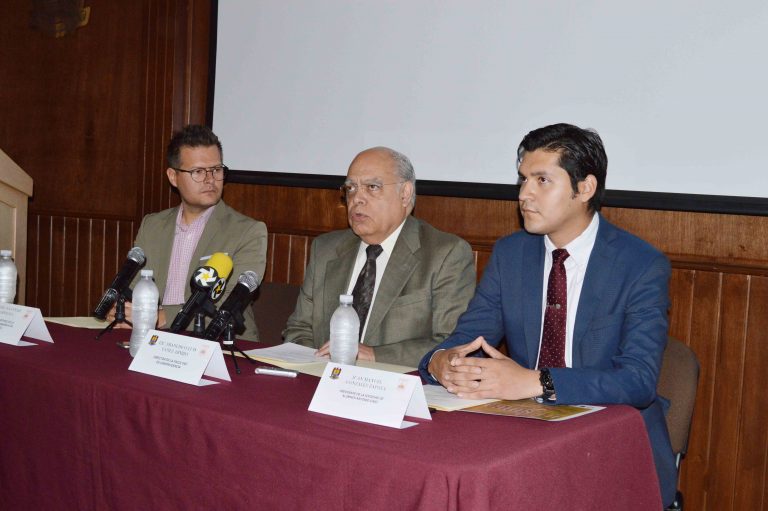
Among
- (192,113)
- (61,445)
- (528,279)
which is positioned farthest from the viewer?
(192,113)

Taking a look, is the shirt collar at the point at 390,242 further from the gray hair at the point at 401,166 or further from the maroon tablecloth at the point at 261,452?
the maroon tablecloth at the point at 261,452

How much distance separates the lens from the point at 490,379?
7.02 ft

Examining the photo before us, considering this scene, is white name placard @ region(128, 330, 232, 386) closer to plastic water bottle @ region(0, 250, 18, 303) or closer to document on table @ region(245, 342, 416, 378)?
document on table @ region(245, 342, 416, 378)

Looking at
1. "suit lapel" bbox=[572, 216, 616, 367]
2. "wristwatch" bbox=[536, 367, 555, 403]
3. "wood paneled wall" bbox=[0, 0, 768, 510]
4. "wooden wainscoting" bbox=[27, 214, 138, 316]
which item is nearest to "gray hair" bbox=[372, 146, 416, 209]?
"wood paneled wall" bbox=[0, 0, 768, 510]

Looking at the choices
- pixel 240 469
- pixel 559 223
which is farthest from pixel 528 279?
pixel 240 469

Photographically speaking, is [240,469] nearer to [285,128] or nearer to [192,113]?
[285,128]

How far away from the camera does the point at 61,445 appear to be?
91.8 inches

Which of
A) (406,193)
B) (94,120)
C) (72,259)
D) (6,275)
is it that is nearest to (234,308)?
(406,193)

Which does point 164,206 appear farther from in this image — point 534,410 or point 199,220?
point 534,410

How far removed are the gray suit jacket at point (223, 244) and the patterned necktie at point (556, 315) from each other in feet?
4.57

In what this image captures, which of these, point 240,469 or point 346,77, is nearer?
point 240,469

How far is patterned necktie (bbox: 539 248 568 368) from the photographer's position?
103 inches

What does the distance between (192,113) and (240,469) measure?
338 cm

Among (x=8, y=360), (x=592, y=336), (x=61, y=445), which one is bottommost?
(x=61, y=445)
